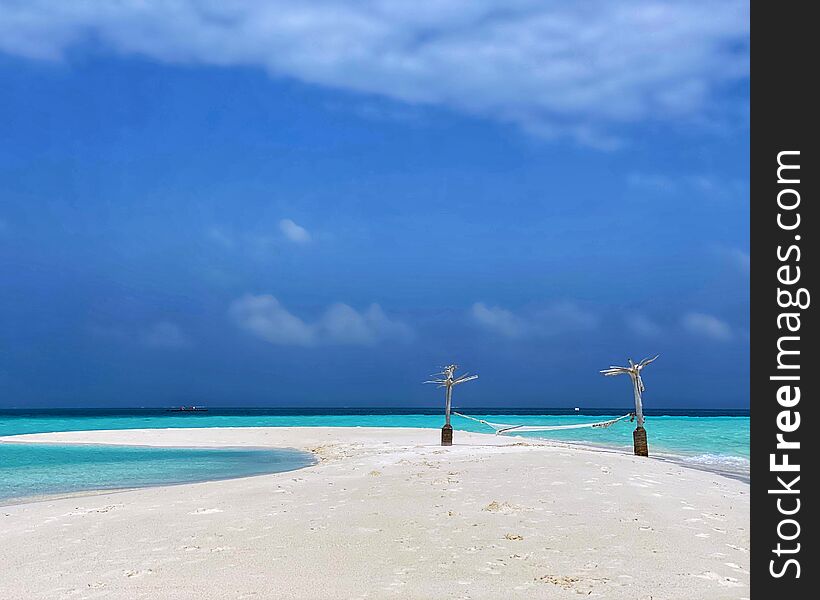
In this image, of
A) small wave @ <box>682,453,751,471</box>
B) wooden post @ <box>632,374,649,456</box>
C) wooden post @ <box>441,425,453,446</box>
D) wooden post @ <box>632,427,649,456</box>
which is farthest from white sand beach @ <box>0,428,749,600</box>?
wooden post @ <box>441,425,453,446</box>

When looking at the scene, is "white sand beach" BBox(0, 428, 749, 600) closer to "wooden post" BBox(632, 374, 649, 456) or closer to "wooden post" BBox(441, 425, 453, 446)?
"wooden post" BBox(632, 374, 649, 456)

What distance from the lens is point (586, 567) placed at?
23.6 feet

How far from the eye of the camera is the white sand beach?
21.9 ft

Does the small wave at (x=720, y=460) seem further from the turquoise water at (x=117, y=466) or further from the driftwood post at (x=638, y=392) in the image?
the turquoise water at (x=117, y=466)

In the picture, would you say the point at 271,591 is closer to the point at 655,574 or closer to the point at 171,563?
the point at 171,563

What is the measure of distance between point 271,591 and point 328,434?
3434 centimetres
